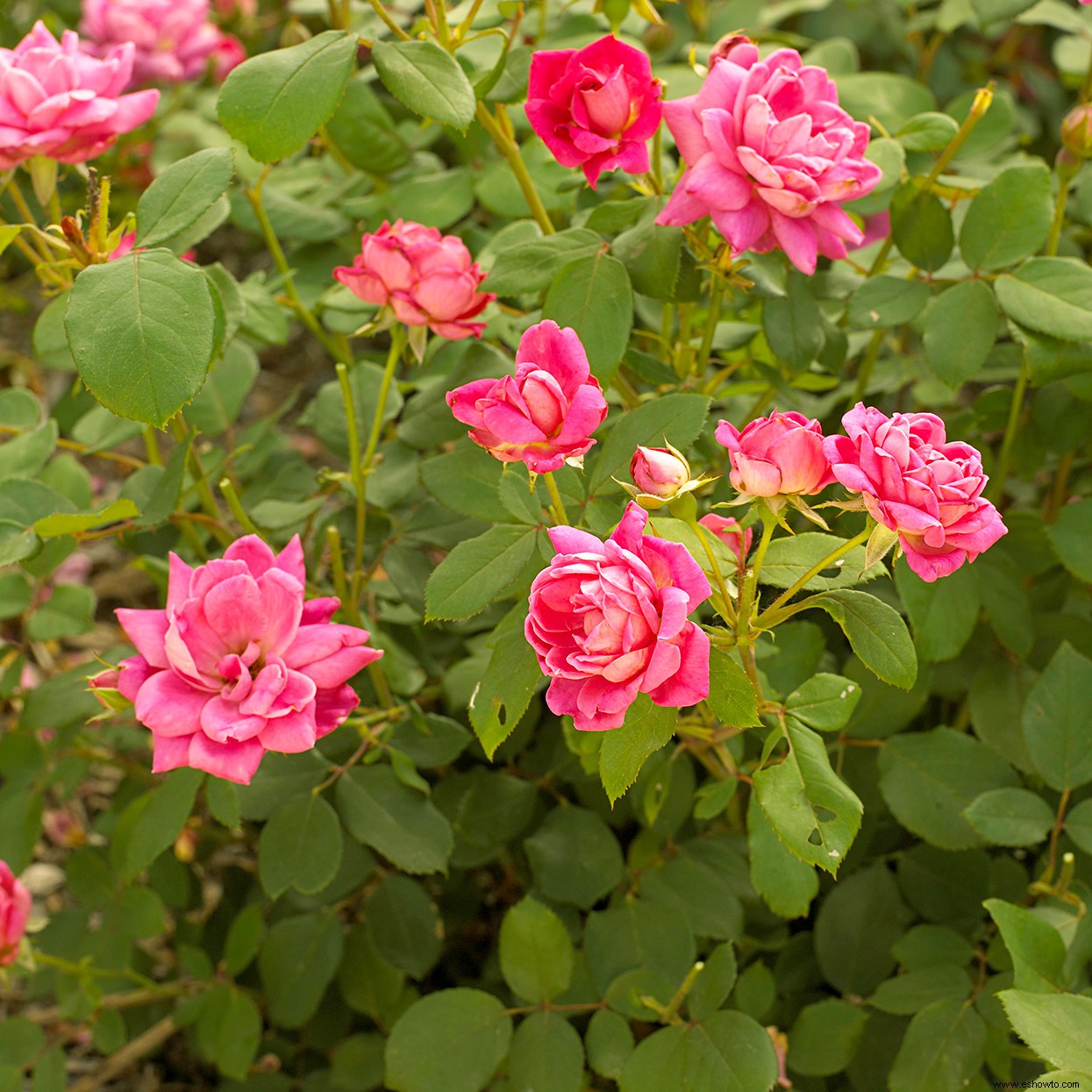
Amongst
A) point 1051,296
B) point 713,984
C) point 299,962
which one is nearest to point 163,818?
point 299,962

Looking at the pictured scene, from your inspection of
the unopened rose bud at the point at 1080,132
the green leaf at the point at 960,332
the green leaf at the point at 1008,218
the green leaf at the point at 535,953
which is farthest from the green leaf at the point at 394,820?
the unopened rose bud at the point at 1080,132

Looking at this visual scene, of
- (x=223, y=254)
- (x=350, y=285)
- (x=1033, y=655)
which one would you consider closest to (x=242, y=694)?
(x=350, y=285)

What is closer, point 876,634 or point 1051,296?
point 876,634

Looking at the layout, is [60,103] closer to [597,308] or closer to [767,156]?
[597,308]

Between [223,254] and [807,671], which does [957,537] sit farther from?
[223,254]

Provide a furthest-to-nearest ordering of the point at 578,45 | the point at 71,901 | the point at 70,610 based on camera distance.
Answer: the point at 71,901 → the point at 70,610 → the point at 578,45

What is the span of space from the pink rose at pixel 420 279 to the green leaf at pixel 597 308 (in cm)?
8

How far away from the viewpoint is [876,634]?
777 mm

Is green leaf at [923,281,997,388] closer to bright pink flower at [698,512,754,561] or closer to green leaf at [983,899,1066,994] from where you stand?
bright pink flower at [698,512,754,561]

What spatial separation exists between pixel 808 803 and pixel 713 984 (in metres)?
0.36

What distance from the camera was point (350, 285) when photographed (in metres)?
0.98

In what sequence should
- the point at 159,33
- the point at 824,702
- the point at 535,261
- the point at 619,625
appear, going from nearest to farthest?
1. the point at 619,625
2. the point at 824,702
3. the point at 535,261
4. the point at 159,33

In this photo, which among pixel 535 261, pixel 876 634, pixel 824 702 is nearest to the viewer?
pixel 876 634

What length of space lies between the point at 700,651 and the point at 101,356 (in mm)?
497
